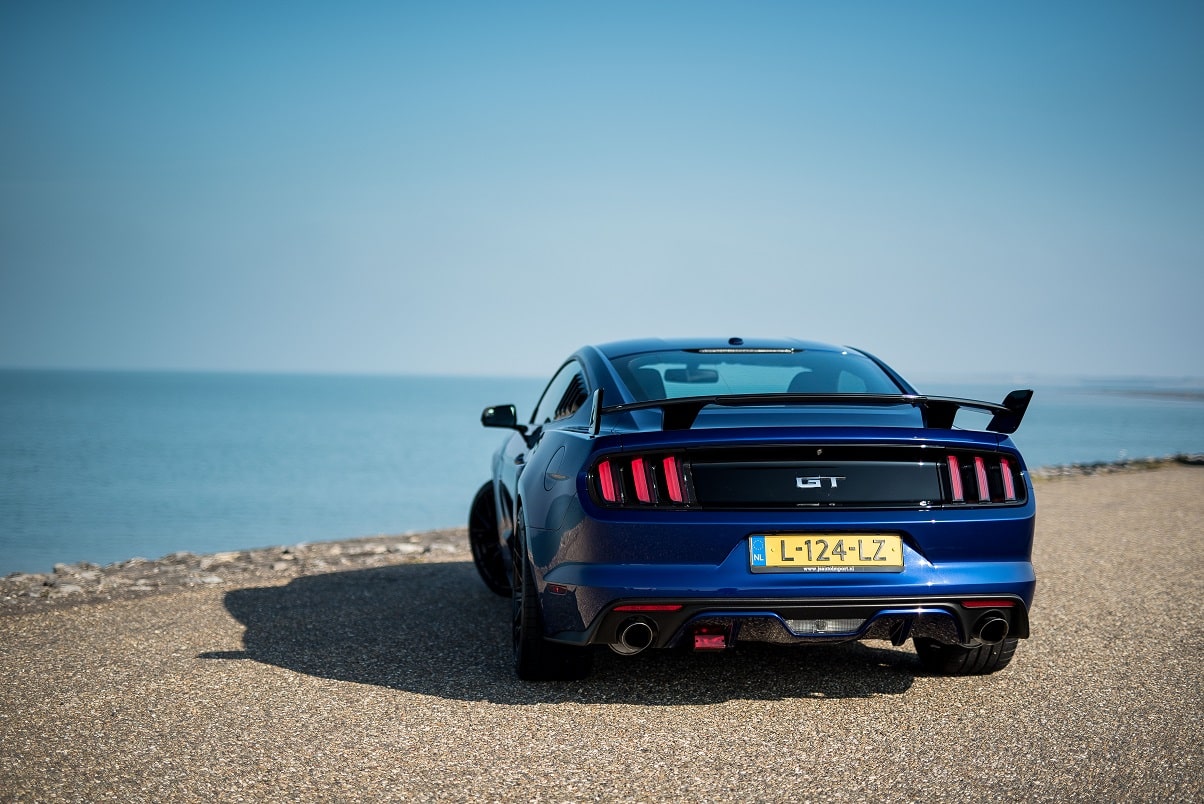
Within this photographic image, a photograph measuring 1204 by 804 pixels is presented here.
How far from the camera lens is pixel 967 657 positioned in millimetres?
4602

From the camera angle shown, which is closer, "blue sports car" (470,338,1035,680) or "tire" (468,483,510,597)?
"blue sports car" (470,338,1035,680)

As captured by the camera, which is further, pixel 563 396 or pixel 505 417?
pixel 505 417

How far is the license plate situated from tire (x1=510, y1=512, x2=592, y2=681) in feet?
3.39

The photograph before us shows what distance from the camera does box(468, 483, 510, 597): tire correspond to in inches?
265

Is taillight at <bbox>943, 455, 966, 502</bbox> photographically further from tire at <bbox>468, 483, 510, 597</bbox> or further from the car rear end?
tire at <bbox>468, 483, 510, 597</bbox>

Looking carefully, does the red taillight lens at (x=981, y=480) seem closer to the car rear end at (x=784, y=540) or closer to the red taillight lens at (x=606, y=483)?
the car rear end at (x=784, y=540)

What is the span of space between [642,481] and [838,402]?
882mm

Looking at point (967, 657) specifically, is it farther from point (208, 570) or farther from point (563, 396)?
point (208, 570)

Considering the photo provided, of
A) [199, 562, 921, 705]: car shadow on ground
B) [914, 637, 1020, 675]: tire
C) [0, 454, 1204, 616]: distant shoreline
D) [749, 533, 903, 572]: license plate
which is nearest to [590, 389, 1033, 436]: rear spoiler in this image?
[749, 533, 903, 572]: license plate

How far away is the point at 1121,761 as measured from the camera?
3557 mm

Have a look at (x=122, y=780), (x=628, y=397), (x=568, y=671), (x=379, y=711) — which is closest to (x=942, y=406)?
(x=628, y=397)

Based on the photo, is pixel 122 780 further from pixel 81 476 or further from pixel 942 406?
pixel 81 476

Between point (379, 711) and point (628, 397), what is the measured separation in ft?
5.25

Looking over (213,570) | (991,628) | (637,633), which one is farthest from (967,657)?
(213,570)
